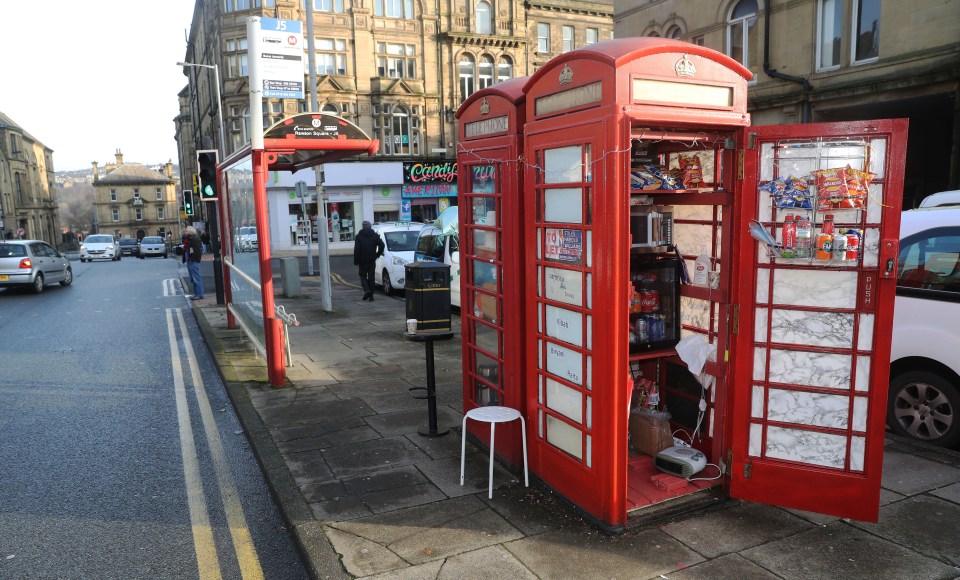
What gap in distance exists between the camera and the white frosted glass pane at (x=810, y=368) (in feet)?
14.5

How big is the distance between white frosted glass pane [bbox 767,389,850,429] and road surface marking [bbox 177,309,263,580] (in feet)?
11.9

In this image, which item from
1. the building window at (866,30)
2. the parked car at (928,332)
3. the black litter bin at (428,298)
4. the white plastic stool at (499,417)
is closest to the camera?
the white plastic stool at (499,417)

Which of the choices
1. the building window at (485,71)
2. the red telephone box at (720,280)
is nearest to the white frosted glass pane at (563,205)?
the red telephone box at (720,280)

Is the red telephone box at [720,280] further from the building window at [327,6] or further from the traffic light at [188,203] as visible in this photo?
the building window at [327,6]

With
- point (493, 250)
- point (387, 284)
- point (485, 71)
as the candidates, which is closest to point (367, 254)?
point (387, 284)

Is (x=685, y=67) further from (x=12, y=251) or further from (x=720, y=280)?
(x=12, y=251)

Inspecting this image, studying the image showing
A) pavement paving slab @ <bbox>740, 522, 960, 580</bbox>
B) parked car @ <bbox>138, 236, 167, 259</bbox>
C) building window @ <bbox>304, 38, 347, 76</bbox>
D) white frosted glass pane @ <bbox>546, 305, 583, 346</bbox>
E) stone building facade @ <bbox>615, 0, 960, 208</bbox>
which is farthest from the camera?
parked car @ <bbox>138, 236, 167, 259</bbox>

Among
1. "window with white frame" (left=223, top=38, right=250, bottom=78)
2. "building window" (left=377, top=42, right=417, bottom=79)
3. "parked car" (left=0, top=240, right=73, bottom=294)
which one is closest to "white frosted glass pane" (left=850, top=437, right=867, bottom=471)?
"parked car" (left=0, top=240, right=73, bottom=294)

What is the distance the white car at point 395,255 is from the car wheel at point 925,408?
39.3ft

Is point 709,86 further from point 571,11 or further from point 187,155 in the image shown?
point 187,155

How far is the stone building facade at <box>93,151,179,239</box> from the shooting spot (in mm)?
91188

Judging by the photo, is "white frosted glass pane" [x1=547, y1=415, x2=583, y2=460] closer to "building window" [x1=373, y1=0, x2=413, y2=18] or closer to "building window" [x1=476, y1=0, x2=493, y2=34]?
"building window" [x1=373, y1=0, x2=413, y2=18]

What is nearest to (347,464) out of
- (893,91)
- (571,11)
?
(893,91)

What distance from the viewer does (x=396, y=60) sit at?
1538 inches
